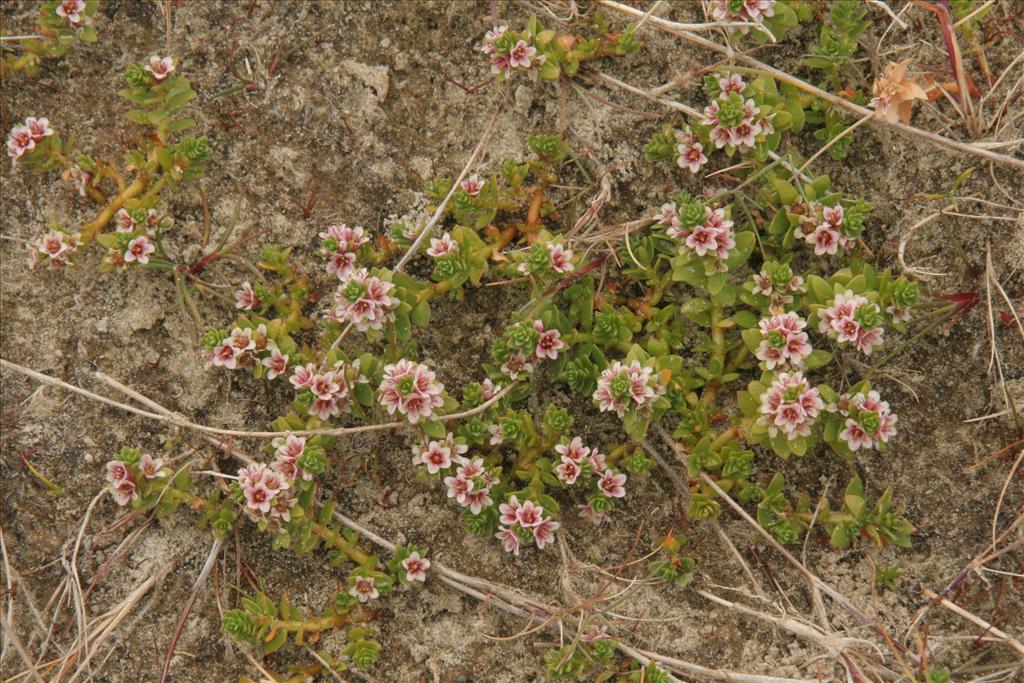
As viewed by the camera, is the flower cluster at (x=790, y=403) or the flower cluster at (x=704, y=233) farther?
the flower cluster at (x=704, y=233)

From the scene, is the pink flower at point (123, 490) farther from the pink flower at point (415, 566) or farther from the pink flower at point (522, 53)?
the pink flower at point (522, 53)

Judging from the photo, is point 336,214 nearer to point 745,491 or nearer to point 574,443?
point 574,443

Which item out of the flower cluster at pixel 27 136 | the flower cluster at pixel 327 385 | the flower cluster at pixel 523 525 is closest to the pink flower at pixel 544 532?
the flower cluster at pixel 523 525

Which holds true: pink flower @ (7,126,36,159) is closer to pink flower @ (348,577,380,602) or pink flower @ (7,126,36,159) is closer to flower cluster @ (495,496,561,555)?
pink flower @ (348,577,380,602)

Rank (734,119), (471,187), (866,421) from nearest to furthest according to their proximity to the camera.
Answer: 1. (866,421)
2. (734,119)
3. (471,187)

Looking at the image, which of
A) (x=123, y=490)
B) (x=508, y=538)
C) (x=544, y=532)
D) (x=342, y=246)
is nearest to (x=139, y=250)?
(x=342, y=246)

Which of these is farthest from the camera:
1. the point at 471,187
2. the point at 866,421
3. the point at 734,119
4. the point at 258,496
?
the point at 471,187

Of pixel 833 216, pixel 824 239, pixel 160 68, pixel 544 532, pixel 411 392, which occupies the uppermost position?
pixel 160 68

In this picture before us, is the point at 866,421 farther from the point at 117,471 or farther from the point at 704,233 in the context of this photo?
the point at 117,471
